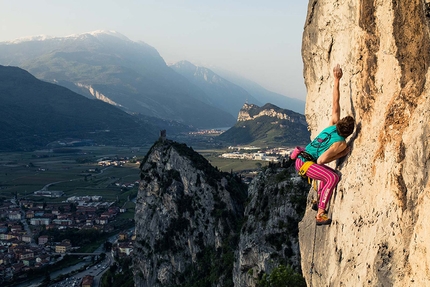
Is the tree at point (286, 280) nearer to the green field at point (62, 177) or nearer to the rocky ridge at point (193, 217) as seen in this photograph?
the rocky ridge at point (193, 217)

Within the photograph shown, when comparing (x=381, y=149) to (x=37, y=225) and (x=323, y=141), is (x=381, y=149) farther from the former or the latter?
(x=37, y=225)

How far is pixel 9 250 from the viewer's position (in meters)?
88.8

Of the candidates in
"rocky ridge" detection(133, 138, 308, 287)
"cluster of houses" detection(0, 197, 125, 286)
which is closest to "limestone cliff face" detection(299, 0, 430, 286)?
"rocky ridge" detection(133, 138, 308, 287)

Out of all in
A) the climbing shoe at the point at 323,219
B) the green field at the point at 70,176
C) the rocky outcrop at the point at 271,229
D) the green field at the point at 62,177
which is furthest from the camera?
the green field at the point at 62,177

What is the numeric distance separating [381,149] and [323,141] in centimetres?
174

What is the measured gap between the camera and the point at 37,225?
359 feet

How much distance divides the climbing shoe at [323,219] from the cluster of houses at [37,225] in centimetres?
7671

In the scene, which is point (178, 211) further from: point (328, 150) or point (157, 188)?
point (328, 150)

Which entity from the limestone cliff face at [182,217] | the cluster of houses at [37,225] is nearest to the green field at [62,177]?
the cluster of houses at [37,225]

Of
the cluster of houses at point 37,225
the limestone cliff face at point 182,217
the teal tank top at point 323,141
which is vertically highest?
the teal tank top at point 323,141

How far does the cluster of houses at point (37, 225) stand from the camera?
3273 inches

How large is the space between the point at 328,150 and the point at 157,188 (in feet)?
168

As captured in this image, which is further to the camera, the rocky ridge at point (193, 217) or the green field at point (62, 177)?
the green field at point (62, 177)

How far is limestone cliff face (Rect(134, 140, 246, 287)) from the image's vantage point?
158ft
